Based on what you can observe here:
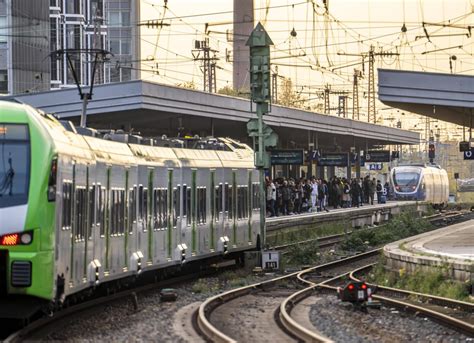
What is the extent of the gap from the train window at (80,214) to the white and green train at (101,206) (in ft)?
0.04

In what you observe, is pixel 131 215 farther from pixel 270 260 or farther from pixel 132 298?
pixel 270 260

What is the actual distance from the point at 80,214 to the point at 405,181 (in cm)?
6544

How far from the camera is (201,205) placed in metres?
24.7

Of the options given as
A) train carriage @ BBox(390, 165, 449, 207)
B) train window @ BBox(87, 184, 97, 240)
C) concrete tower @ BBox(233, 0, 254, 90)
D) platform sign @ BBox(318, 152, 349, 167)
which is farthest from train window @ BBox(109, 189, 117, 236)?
concrete tower @ BBox(233, 0, 254, 90)

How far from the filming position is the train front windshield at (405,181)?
257 ft

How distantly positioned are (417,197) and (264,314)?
62.6 metres

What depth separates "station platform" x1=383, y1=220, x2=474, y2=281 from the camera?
67.1 ft

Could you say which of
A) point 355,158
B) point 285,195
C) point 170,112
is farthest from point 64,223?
point 355,158

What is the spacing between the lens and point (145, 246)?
806 inches

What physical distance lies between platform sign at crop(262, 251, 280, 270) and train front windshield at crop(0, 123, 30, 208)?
45.5 ft

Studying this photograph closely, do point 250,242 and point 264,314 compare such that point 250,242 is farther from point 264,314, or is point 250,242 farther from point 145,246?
point 264,314

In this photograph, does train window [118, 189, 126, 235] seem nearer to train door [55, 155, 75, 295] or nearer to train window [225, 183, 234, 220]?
train door [55, 155, 75, 295]

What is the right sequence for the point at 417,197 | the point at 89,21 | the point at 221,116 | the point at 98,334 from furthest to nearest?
1. the point at 89,21
2. the point at 417,197
3. the point at 221,116
4. the point at 98,334

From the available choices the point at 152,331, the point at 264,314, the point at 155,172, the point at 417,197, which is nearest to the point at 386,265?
the point at 155,172
